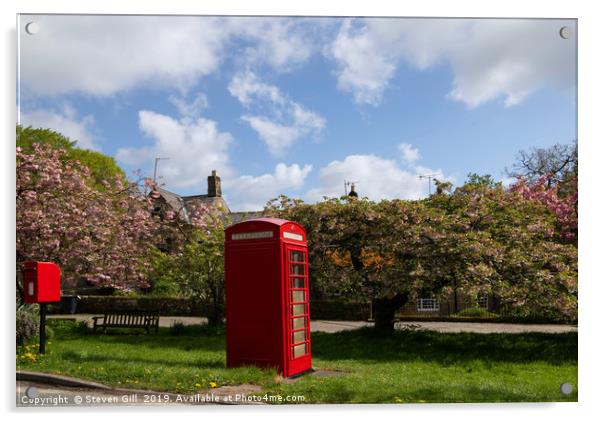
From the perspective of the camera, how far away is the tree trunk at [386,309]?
39.1 feet

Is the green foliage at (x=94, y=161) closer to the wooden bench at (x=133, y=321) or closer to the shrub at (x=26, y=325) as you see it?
the wooden bench at (x=133, y=321)

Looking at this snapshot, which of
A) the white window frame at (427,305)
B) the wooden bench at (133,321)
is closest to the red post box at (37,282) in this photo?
the wooden bench at (133,321)

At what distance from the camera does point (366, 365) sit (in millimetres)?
9148

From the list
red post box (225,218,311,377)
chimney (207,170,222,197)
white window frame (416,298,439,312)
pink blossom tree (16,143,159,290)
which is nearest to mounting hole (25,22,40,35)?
red post box (225,218,311,377)

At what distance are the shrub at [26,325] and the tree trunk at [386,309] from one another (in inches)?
257

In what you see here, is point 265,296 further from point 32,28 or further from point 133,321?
point 133,321

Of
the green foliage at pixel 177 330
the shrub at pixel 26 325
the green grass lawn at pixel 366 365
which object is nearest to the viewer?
the green grass lawn at pixel 366 365

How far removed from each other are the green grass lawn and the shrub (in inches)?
17.1

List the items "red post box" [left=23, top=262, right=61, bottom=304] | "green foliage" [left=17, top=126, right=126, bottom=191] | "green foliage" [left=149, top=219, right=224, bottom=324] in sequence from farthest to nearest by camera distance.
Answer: "green foliage" [left=17, top=126, right=126, bottom=191] < "green foliage" [left=149, top=219, right=224, bottom=324] < "red post box" [left=23, top=262, right=61, bottom=304]

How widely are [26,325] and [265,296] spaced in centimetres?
476

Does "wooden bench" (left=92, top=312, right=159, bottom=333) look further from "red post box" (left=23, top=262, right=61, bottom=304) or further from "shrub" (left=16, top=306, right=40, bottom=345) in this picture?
"red post box" (left=23, top=262, right=61, bottom=304)

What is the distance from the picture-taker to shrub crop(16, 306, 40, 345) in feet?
31.0
